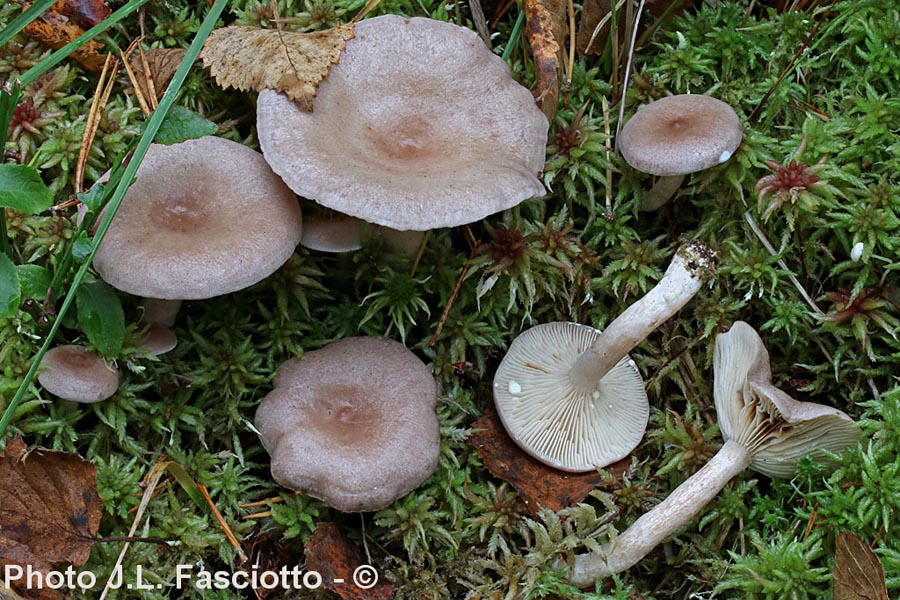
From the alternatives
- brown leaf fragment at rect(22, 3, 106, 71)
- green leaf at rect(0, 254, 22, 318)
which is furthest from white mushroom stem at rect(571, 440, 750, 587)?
brown leaf fragment at rect(22, 3, 106, 71)

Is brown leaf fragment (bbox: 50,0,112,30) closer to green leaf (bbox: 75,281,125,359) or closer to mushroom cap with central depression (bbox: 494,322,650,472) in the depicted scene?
green leaf (bbox: 75,281,125,359)

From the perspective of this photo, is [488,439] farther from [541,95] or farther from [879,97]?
[879,97]

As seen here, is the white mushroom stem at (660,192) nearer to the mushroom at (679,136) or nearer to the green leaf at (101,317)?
the mushroom at (679,136)

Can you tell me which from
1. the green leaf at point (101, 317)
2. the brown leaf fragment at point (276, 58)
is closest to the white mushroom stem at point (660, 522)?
the green leaf at point (101, 317)

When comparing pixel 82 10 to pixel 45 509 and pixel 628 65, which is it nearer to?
pixel 45 509

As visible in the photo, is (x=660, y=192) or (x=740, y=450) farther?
(x=660, y=192)

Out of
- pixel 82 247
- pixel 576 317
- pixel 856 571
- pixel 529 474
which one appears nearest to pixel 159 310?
pixel 82 247
